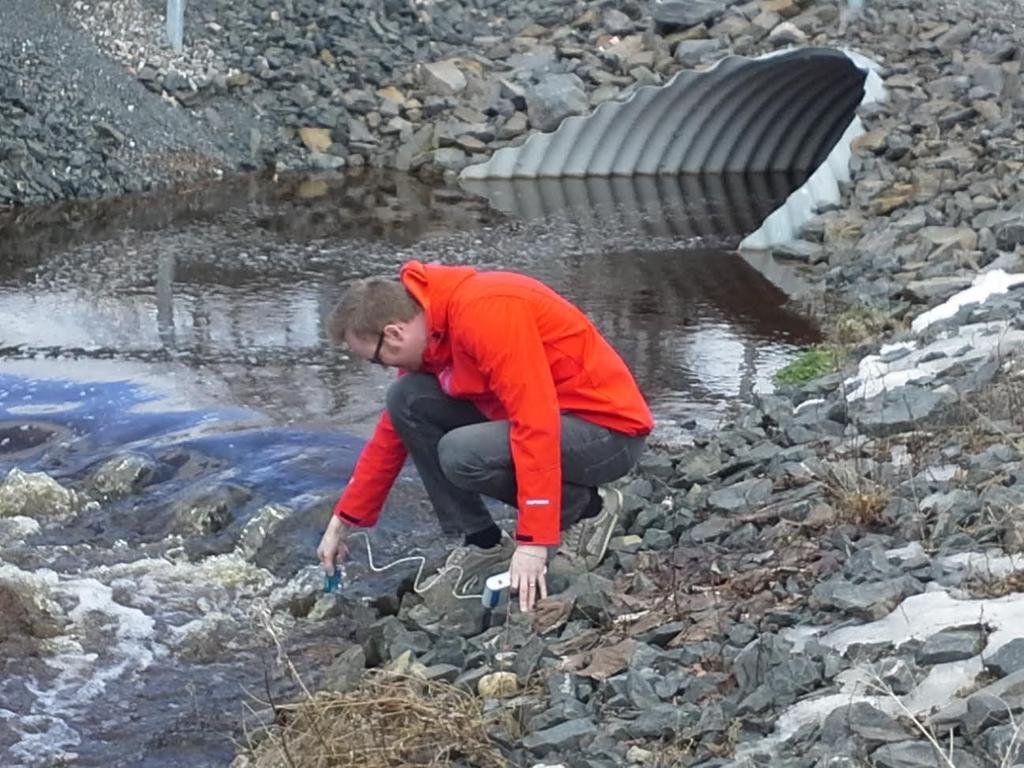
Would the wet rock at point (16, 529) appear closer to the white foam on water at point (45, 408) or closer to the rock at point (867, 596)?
the white foam on water at point (45, 408)

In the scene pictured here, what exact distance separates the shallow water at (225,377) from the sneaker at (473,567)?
0.51 metres

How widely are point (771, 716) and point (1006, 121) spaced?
32.0 ft

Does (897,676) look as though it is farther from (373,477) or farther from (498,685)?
(373,477)

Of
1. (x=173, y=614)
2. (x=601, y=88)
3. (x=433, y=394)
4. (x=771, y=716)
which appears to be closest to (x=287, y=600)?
(x=173, y=614)

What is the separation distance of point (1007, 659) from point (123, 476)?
4.34 metres

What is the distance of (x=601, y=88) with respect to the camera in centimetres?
1595

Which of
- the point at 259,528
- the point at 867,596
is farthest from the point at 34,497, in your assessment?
the point at 867,596

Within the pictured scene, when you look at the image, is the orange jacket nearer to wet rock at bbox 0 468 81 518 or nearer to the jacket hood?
the jacket hood

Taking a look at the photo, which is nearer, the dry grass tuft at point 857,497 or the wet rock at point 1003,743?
the wet rock at point 1003,743

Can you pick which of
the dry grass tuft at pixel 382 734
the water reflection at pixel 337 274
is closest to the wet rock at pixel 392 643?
the dry grass tuft at pixel 382 734

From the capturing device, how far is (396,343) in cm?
434

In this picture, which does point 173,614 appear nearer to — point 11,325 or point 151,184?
point 11,325

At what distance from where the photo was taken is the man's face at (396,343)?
4.30m

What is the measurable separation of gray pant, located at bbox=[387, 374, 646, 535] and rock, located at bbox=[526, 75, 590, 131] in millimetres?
10918
